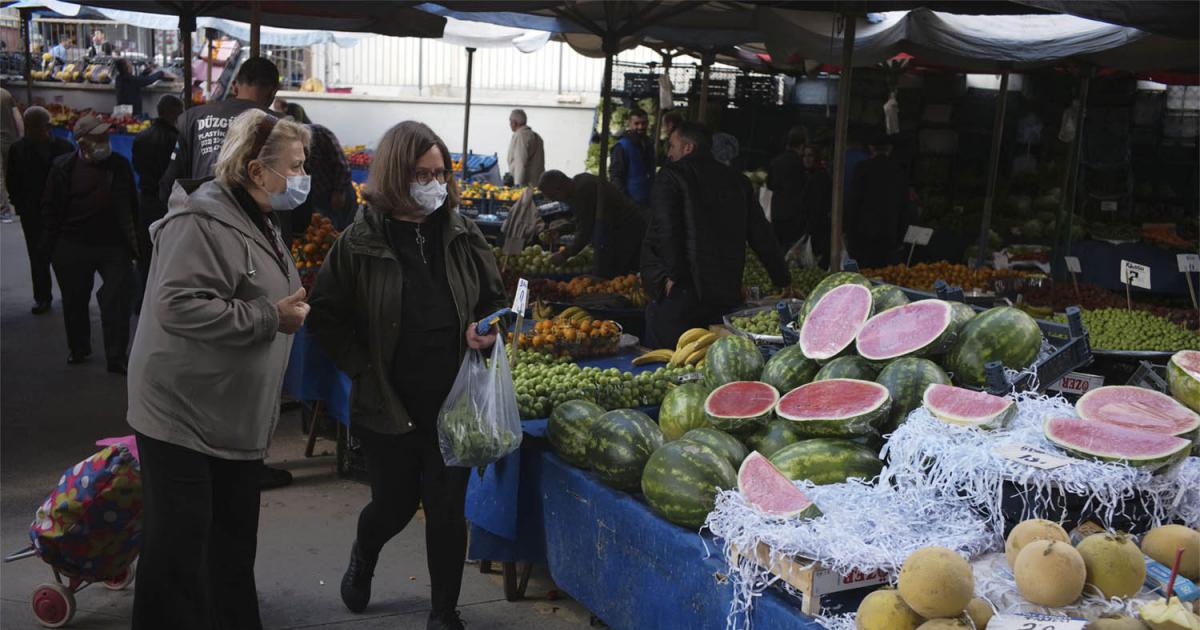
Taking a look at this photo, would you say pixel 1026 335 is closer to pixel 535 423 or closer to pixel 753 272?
pixel 535 423

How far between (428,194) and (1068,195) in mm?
9278

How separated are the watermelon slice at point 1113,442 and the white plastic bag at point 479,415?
180 cm

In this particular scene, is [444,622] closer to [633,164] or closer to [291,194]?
[291,194]

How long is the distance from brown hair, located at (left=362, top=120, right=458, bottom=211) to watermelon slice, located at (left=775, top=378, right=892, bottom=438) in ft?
4.91

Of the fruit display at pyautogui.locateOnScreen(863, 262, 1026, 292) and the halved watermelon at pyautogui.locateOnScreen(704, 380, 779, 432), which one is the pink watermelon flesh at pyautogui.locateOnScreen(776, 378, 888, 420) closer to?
the halved watermelon at pyautogui.locateOnScreen(704, 380, 779, 432)

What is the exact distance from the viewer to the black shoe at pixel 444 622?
13.4ft

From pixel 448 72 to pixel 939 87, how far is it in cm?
1104

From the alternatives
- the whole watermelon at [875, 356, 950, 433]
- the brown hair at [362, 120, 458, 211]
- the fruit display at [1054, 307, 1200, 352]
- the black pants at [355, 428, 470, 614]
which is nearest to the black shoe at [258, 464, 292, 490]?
the black pants at [355, 428, 470, 614]

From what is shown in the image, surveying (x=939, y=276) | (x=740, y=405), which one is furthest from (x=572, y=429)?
(x=939, y=276)

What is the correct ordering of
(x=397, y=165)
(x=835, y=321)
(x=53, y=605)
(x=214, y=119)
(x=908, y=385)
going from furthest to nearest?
(x=214, y=119), (x=53, y=605), (x=835, y=321), (x=397, y=165), (x=908, y=385)

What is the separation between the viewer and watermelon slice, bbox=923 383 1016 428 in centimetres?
310

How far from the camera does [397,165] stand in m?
3.79

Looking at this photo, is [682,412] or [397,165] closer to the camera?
[397,165]

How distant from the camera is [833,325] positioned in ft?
12.9
